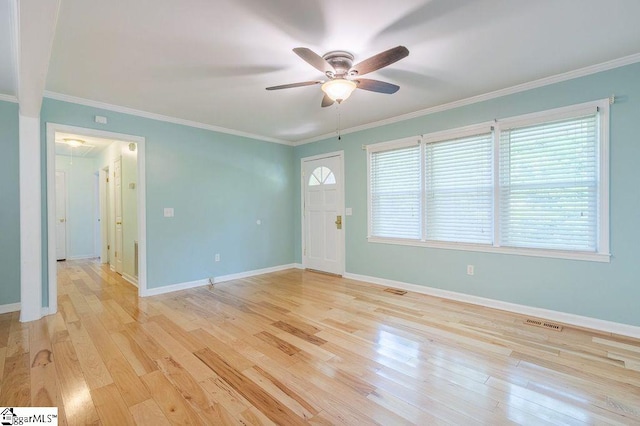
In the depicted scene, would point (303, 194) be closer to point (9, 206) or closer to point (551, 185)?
point (551, 185)

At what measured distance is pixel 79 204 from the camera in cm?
721

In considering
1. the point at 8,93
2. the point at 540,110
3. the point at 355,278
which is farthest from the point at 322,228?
the point at 8,93

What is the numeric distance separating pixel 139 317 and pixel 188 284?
120cm

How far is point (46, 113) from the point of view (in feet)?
10.9

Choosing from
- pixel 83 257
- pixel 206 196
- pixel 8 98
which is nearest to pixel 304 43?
pixel 206 196

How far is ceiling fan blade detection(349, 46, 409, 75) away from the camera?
6.47 ft

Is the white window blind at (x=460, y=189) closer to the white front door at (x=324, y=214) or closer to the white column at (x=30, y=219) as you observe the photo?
the white front door at (x=324, y=214)

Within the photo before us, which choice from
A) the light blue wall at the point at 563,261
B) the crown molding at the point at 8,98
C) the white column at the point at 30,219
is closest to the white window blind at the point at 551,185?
the light blue wall at the point at 563,261

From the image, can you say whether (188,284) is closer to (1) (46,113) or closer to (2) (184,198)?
(2) (184,198)

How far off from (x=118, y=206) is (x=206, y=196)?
215cm

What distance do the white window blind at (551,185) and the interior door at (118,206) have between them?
6.07 m

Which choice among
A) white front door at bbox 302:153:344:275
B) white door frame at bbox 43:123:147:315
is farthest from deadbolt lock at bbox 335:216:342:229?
white door frame at bbox 43:123:147:315

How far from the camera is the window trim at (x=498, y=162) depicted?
9.13 feet

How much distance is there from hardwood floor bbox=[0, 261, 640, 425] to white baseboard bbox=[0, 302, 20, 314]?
0.12 metres
